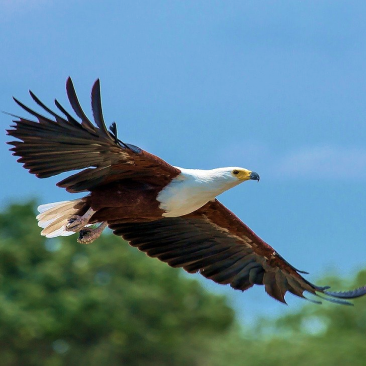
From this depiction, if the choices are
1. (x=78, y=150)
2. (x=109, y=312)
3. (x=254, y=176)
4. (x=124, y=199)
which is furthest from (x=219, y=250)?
(x=109, y=312)

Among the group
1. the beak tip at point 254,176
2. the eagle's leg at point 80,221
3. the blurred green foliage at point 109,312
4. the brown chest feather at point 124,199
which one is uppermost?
the blurred green foliage at point 109,312

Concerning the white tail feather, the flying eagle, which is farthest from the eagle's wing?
the white tail feather

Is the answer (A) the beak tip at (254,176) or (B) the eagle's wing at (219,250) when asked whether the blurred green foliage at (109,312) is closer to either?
(B) the eagle's wing at (219,250)

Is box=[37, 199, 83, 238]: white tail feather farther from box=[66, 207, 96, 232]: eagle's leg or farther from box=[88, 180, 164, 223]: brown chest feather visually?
box=[88, 180, 164, 223]: brown chest feather

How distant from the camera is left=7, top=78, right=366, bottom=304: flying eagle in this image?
829cm

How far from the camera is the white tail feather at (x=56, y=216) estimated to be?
9.63 m

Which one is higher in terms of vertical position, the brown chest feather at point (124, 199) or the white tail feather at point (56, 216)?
the brown chest feather at point (124, 199)

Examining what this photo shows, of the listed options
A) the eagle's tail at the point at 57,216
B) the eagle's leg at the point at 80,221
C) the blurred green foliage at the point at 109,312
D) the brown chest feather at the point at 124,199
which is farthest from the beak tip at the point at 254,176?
the blurred green foliage at the point at 109,312

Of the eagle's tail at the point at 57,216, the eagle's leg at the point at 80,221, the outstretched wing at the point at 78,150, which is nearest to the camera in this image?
the outstretched wing at the point at 78,150

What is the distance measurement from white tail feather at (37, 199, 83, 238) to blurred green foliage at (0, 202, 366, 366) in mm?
13696

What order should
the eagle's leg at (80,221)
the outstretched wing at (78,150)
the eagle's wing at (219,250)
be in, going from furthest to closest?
the eagle's wing at (219,250), the eagle's leg at (80,221), the outstretched wing at (78,150)

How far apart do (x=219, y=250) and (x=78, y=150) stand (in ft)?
9.05

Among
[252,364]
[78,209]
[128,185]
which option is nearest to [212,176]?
[128,185]

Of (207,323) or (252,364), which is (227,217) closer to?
(252,364)
